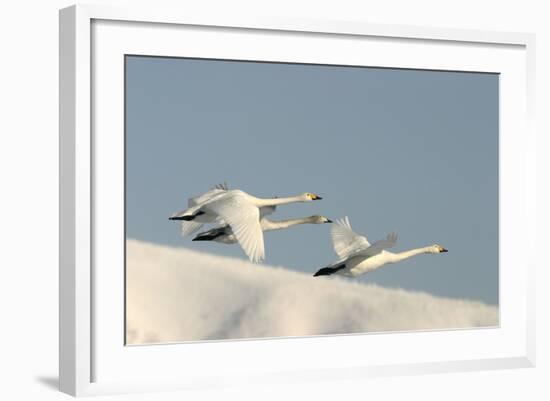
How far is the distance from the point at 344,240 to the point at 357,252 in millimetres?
117

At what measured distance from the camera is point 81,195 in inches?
301

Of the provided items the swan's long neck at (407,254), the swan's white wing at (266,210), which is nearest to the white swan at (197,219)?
the swan's white wing at (266,210)

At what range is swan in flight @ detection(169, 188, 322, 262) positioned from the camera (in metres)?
8.16

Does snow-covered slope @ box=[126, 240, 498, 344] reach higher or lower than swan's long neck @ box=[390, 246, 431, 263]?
lower

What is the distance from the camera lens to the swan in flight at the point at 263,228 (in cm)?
822

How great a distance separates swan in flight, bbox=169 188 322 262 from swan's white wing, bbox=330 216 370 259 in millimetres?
476

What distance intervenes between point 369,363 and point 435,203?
3.78ft

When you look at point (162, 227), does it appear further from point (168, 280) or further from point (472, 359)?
point (472, 359)

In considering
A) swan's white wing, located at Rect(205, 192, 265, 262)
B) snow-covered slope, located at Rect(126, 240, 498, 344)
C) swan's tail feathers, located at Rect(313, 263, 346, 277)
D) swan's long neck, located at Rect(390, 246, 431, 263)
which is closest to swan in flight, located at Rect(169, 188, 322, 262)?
swan's white wing, located at Rect(205, 192, 265, 262)

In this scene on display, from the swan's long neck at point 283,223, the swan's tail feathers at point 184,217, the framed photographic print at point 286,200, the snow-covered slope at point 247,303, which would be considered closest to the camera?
the framed photographic print at point 286,200

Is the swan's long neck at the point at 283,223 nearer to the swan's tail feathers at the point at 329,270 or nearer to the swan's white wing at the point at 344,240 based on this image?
the swan's white wing at the point at 344,240

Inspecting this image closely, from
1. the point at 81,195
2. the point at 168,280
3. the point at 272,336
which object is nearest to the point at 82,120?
the point at 81,195

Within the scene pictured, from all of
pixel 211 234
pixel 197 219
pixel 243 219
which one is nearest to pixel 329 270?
pixel 243 219

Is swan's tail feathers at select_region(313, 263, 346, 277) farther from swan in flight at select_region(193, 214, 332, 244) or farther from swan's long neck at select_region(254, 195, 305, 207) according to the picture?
swan's long neck at select_region(254, 195, 305, 207)
